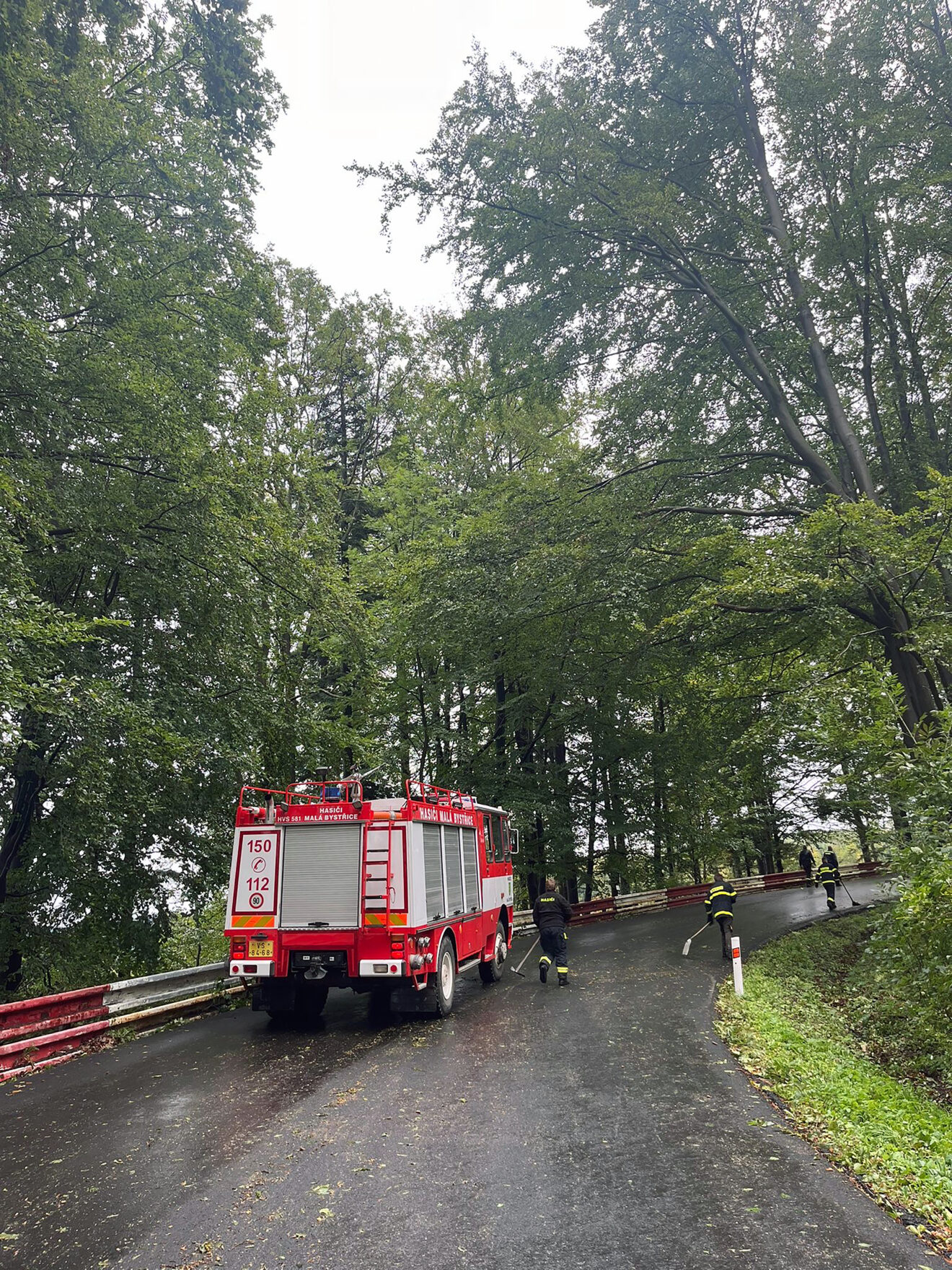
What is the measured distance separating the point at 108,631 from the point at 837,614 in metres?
12.0

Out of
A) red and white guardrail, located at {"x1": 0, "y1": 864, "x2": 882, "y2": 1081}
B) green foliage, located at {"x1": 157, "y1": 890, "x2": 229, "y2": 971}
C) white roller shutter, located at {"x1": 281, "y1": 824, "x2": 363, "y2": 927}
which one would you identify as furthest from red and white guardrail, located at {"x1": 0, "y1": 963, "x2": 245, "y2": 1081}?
white roller shutter, located at {"x1": 281, "y1": 824, "x2": 363, "y2": 927}

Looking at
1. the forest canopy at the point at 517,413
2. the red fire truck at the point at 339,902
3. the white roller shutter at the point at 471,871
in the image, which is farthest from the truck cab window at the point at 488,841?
the forest canopy at the point at 517,413

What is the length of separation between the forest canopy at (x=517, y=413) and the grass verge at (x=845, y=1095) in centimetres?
236

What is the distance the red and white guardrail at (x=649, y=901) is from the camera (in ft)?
73.6

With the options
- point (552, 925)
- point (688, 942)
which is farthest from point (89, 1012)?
point (688, 942)

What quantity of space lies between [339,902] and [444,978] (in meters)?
1.97

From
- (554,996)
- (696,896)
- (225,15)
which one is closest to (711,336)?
(225,15)

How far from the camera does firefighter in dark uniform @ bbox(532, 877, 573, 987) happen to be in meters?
12.5

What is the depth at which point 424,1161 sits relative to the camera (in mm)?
5098

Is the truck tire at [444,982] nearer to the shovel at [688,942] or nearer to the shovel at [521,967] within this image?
the shovel at [521,967]

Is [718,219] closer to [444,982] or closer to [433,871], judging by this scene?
[433,871]

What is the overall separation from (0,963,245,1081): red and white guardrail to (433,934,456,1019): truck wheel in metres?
3.70

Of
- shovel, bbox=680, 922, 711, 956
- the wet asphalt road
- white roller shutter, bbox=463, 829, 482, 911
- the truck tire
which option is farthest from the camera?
shovel, bbox=680, 922, 711, 956

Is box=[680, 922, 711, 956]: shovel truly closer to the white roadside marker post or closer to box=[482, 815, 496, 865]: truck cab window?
the white roadside marker post
